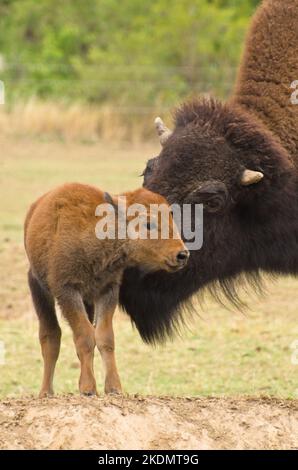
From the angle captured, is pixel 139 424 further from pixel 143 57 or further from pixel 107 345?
pixel 143 57

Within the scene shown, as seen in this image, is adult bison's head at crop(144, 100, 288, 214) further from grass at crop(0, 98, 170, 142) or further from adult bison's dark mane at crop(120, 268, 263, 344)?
grass at crop(0, 98, 170, 142)

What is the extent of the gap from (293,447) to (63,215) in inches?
73.4

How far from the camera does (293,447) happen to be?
6121 mm

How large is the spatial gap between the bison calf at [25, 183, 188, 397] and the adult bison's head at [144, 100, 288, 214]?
104 centimetres

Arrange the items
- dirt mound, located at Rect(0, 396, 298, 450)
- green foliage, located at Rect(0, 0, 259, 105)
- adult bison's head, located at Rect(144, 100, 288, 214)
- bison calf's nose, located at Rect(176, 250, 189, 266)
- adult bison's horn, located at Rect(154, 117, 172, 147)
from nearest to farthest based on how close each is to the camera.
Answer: dirt mound, located at Rect(0, 396, 298, 450) → bison calf's nose, located at Rect(176, 250, 189, 266) → adult bison's head, located at Rect(144, 100, 288, 214) → adult bison's horn, located at Rect(154, 117, 172, 147) → green foliage, located at Rect(0, 0, 259, 105)

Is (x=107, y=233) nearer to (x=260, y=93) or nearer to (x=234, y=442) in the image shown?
(x=234, y=442)

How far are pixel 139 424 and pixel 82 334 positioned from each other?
0.73m

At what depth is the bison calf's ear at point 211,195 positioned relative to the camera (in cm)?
777

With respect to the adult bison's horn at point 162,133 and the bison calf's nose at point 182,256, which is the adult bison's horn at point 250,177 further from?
the bison calf's nose at point 182,256

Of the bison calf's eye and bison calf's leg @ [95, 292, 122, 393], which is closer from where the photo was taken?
the bison calf's eye

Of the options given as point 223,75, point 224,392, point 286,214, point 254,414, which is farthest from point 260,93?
point 223,75

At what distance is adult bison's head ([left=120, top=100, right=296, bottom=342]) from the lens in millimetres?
7762

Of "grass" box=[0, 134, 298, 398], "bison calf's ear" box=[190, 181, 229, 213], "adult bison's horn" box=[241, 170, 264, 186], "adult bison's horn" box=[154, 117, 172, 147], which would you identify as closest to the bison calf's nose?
"bison calf's ear" box=[190, 181, 229, 213]

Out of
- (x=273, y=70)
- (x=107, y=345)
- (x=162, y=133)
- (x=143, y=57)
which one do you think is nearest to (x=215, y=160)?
(x=162, y=133)
